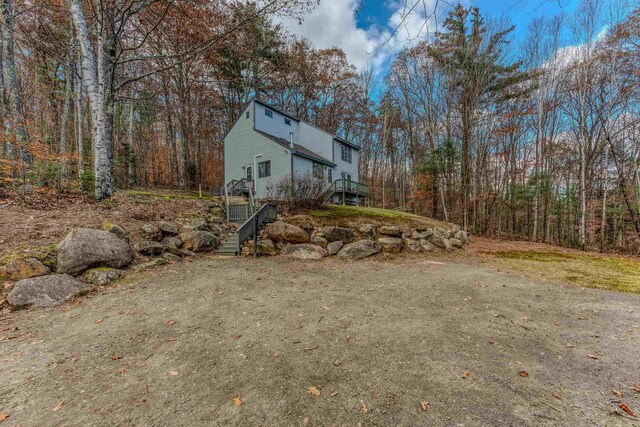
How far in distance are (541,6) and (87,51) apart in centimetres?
1106

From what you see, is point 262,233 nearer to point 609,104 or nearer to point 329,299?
point 329,299

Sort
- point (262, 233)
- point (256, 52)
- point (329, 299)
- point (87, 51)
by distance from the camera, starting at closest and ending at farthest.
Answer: point (329, 299)
point (87, 51)
point (262, 233)
point (256, 52)

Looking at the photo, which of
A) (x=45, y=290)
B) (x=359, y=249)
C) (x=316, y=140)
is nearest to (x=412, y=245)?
(x=359, y=249)

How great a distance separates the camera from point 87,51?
754 centimetres

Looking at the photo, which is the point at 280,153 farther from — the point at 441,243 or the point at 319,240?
the point at 441,243

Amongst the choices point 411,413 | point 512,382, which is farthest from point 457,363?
point 411,413

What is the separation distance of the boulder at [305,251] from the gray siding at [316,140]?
12.0m

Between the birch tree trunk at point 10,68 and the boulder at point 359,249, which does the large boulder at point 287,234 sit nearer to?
the boulder at point 359,249

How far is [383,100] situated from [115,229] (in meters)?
22.3

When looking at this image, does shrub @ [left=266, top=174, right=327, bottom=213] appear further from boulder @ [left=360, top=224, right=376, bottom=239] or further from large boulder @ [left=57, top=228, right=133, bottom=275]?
large boulder @ [left=57, top=228, right=133, bottom=275]

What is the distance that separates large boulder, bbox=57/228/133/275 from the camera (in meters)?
4.75

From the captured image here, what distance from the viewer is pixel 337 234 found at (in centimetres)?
803

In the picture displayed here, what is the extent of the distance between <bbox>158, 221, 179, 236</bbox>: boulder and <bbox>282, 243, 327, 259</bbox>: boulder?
339 centimetres

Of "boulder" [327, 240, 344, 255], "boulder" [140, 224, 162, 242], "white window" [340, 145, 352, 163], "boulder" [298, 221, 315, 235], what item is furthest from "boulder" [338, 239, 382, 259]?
"white window" [340, 145, 352, 163]
